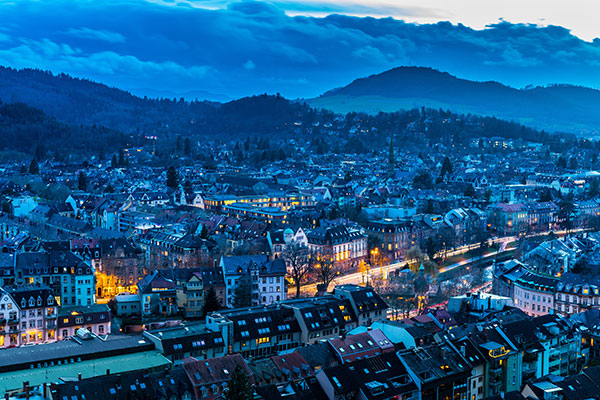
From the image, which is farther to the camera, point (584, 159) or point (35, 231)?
point (584, 159)

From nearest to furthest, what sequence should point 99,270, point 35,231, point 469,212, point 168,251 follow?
point 99,270 < point 168,251 < point 35,231 < point 469,212

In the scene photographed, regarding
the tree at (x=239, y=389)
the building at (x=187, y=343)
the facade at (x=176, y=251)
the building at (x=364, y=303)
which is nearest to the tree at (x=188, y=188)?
the facade at (x=176, y=251)

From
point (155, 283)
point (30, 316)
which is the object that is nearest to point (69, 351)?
point (30, 316)

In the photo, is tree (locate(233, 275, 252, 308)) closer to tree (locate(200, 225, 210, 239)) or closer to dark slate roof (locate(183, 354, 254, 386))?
tree (locate(200, 225, 210, 239))

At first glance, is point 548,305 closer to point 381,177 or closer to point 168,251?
point 168,251

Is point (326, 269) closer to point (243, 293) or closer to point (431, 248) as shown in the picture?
point (243, 293)

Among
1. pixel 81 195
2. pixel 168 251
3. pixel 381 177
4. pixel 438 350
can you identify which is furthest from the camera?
pixel 381 177

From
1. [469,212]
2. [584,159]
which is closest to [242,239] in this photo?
[469,212]
